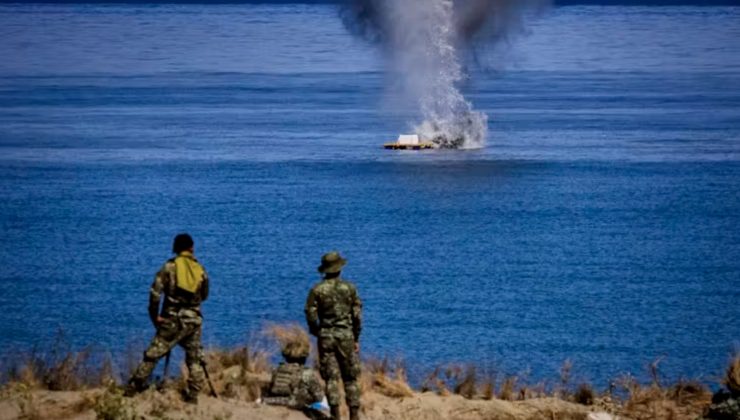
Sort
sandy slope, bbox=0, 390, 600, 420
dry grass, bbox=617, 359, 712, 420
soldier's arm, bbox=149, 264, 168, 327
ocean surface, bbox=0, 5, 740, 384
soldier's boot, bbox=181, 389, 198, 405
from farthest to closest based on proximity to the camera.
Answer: ocean surface, bbox=0, 5, 740, 384, dry grass, bbox=617, 359, 712, 420, soldier's boot, bbox=181, 389, 198, 405, sandy slope, bbox=0, 390, 600, 420, soldier's arm, bbox=149, 264, 168, 327

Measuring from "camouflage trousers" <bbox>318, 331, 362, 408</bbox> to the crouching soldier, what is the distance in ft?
3.33

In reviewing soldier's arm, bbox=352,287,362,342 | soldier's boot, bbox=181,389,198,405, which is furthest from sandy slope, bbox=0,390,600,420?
soldier's arm, bbox=352,287,362,342

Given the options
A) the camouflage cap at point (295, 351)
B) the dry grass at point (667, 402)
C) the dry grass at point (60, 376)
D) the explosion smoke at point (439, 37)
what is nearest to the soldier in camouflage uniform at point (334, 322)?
the camouflage cap at point (295, 351)

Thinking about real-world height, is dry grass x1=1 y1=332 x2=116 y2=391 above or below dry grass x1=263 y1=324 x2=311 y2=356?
below

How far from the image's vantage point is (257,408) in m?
22.8

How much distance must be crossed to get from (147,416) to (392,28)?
2450 inches

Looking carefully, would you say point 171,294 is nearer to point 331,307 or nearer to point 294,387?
point 331,307

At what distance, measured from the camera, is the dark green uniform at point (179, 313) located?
21641mm

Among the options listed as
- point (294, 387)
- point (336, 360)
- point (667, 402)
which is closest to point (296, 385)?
point (294, 387)

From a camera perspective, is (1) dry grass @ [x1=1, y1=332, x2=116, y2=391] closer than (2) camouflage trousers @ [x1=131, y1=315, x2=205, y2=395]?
No

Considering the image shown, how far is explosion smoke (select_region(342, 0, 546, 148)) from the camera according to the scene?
263ft

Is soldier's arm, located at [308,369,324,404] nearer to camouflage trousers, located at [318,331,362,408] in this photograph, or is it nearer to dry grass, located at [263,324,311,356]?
dry grass, located at [263,324,311,356]

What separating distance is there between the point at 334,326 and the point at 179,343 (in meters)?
2.25

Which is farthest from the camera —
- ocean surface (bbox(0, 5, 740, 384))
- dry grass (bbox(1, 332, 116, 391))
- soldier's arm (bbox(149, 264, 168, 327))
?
ocean surface (bbox(0, 5, 740, 384))
